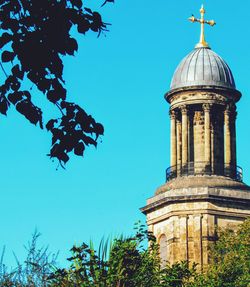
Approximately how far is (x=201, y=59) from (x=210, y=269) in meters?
13.5

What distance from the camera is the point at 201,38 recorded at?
210 feet

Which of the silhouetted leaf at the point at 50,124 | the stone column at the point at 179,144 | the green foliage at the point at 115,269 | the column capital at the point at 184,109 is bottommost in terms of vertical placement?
the silhouetted leaf at the point at 50,124

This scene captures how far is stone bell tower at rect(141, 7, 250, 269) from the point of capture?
190ft

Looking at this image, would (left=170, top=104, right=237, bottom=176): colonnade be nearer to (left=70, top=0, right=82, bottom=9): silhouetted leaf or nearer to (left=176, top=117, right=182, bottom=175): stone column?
(left=176, top=117, right=182, bottom=175): stone column

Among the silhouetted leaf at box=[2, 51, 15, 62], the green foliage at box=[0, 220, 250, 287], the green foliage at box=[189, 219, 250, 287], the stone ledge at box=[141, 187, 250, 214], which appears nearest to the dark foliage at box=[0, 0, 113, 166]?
the silhouetted leaf at box=[2, 51, 15, 62]

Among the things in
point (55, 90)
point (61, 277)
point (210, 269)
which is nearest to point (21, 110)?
point (55, 90)

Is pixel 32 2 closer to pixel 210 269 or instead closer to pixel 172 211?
pixel 210 269

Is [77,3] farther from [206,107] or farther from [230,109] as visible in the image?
[230,109]

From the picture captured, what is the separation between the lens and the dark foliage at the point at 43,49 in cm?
1497

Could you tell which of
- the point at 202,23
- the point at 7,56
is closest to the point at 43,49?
the point at 7,56

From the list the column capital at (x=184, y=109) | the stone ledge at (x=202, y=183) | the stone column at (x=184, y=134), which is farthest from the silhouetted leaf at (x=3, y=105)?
the column capital at (x=184, y=109)

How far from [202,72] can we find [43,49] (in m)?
46.1

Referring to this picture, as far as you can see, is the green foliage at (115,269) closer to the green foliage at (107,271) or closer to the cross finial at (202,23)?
the green foliage at (107,271)

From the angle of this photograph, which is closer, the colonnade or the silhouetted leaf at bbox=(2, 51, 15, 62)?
the silhouetted leaf at bbox=(2, 51, 15, 62)
